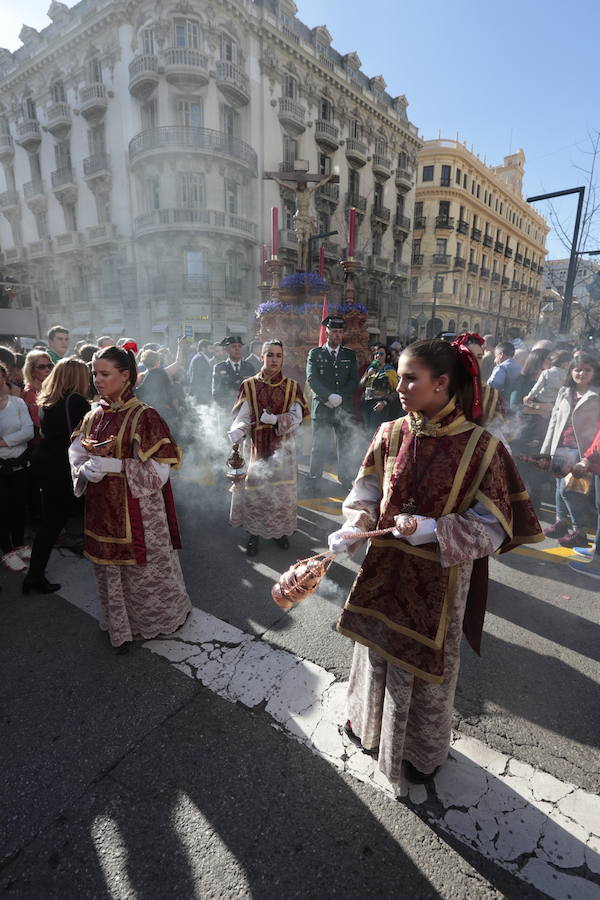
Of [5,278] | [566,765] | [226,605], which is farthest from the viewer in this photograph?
[5,278]

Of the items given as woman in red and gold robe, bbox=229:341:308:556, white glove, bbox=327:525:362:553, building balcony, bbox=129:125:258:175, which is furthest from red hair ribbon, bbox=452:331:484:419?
building balcony, bbox=129:125:258:175

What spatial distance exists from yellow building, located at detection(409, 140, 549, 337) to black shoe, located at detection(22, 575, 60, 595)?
3424 cm

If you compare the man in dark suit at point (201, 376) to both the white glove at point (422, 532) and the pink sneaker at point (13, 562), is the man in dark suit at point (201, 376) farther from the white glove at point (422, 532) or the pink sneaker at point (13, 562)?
the white glove at point (422, 532)

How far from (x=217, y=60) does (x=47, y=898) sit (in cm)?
2987

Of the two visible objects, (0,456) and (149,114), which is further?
(149,114)

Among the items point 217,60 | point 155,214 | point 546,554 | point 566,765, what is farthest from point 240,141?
point 566,765

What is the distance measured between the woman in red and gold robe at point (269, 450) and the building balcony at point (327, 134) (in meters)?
30.7

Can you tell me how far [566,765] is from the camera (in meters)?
2.29

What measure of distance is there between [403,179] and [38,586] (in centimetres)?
4137

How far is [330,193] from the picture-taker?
30406 millimetres

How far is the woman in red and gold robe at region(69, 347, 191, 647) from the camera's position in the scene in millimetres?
2877

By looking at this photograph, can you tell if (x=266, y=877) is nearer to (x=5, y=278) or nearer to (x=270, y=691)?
(x=270, y=691)

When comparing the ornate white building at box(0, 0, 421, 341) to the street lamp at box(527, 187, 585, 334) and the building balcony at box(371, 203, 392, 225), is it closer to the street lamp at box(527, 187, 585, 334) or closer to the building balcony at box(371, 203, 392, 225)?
the building balcony at box(371, 203, 392, 225)

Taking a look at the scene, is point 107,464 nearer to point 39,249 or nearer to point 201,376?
point 201,376
